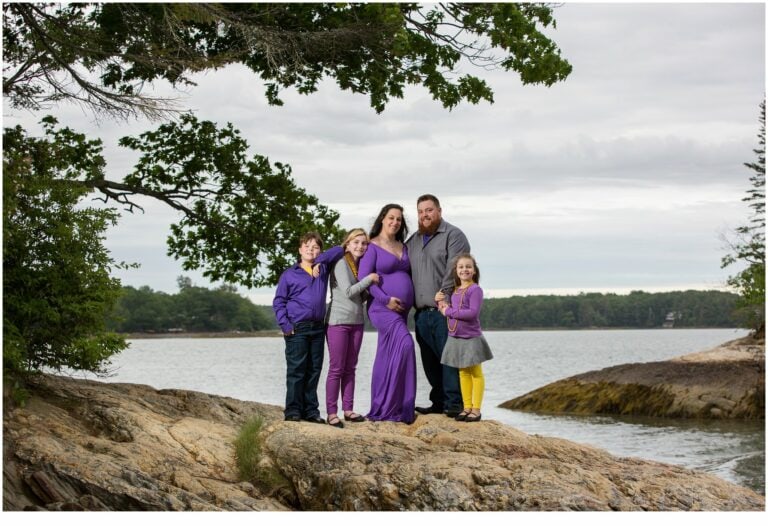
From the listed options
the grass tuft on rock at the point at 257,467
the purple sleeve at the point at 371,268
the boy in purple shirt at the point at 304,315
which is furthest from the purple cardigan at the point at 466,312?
the grass tuft on rock at the point at 257,467

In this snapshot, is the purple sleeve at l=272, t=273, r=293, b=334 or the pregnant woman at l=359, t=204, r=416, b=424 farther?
the pregnant woman at l=359, t=204, r=416, b=424

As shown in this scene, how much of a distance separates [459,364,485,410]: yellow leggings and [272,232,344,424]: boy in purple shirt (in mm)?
1553

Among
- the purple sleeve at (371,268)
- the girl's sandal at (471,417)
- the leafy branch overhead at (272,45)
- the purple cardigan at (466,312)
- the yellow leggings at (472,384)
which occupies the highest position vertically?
the leafy branch overhead at (272,45)

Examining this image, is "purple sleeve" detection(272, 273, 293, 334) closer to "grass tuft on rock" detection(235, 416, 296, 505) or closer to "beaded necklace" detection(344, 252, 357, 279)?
"beaded necklace" detection(344, 252, 357, 279)

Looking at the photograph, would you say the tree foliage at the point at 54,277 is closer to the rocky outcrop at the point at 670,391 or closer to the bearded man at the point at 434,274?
the bearded man at the point at 434,274

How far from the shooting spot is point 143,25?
1248 cm

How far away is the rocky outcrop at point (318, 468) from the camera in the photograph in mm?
8734

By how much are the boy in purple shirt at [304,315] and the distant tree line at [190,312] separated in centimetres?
4887

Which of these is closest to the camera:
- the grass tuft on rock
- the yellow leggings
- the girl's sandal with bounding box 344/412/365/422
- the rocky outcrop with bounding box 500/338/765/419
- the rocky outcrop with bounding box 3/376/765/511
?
the rocky outcrop with bounding box 3/376/765/511

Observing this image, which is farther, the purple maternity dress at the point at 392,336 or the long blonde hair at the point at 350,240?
the purple maternity dress at the point at 392,336

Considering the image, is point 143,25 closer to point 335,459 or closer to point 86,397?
point 86,397

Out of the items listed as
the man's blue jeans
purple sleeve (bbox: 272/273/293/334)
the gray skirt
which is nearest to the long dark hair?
the man's blue jeans

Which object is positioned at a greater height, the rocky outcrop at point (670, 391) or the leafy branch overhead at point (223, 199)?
the leafy branch overhead at point (223, 199)

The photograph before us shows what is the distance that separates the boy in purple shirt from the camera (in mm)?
10438
